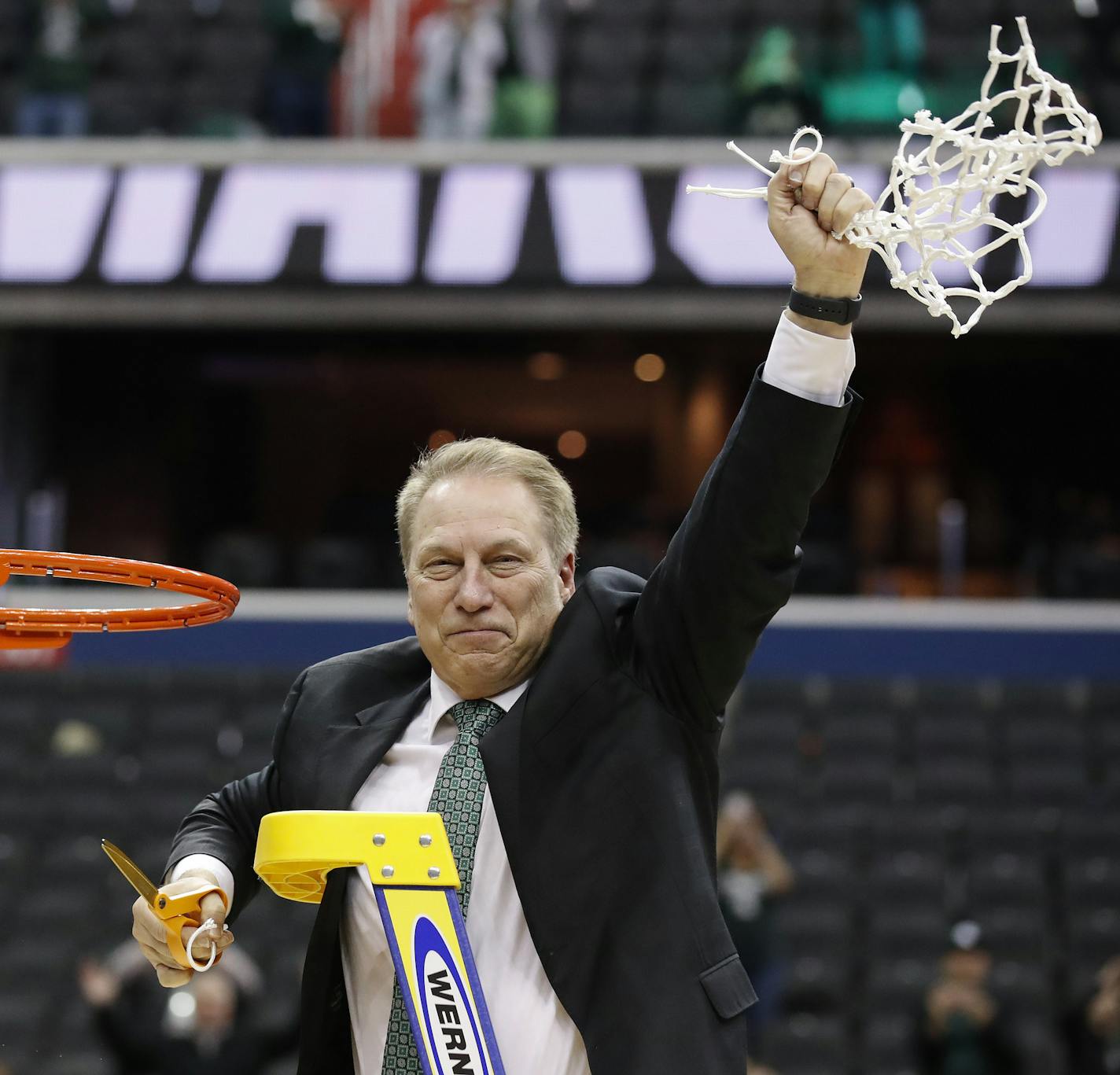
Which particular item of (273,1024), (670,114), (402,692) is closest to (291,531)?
(670,114)

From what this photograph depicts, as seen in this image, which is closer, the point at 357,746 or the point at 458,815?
the point at 458,815

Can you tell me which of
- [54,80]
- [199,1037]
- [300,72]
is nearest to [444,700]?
[199,1037]

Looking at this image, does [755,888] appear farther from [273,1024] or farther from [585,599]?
[585,599]

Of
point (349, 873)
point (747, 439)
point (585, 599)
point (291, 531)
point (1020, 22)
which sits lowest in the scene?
point (291, 531)

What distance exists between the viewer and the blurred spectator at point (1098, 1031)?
23.1ft

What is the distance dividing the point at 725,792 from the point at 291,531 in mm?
5776

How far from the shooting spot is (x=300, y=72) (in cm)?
1141

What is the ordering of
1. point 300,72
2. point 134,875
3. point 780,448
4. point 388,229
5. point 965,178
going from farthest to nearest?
1. point 300,72
2. point 388,229
3. point 134,875
4. point 965,178
5. point 780,448

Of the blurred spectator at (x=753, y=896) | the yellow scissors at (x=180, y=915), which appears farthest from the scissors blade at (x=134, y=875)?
the blurred spectator at (x=753, y=896)

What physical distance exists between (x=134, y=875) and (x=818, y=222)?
1.31m

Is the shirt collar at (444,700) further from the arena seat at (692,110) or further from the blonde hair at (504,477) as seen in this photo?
the arena seat at (692,110)

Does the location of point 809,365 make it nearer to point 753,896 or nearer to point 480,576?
point 480,576

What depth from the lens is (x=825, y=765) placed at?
976 centimetres

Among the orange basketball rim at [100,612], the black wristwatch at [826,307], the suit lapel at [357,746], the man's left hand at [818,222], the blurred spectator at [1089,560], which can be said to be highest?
the man's left hand at [818,222]
